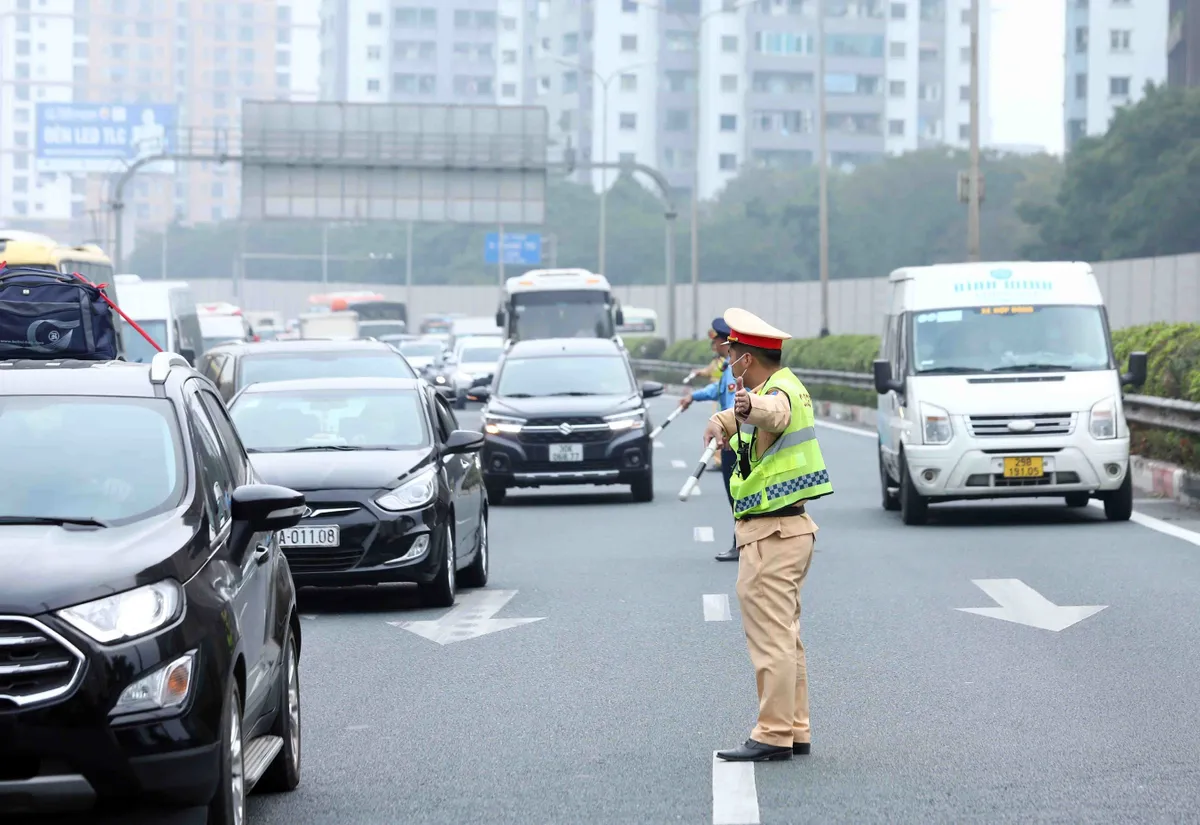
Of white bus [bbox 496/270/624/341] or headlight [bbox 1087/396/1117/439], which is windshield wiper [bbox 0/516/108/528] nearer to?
headlight [bbox 1087/396/1117/439]

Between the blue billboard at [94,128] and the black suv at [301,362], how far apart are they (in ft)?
382

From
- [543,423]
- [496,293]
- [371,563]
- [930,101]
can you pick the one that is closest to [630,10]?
[930,101]

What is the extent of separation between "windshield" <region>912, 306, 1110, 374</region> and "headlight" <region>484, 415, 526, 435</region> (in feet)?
16.0

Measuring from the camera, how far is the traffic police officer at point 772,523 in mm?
7766

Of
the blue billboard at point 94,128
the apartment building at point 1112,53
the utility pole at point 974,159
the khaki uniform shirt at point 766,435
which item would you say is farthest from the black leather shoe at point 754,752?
the blue billboard at point 94,128

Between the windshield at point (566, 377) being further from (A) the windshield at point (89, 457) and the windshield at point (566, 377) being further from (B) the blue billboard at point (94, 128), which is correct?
(B) the blue billboard at point (94, 128)

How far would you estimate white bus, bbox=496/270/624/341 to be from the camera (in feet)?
142

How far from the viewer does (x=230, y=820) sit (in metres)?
6.00

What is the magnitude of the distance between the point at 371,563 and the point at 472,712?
3.73 meters

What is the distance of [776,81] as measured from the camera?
156125mm

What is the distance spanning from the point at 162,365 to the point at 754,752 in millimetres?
2432

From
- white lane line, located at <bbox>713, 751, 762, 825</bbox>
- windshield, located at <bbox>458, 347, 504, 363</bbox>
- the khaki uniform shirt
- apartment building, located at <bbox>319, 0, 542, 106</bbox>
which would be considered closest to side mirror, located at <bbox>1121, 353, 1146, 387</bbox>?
the khaki uniform shirt

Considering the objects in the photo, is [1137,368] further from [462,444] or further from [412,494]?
[412,494]

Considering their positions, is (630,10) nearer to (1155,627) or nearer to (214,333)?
(214,333)
